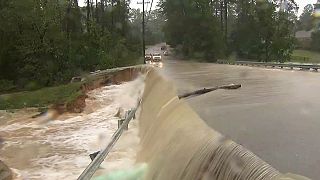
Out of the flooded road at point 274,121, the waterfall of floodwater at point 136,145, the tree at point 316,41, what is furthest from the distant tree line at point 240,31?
the flooded road at point 274,121

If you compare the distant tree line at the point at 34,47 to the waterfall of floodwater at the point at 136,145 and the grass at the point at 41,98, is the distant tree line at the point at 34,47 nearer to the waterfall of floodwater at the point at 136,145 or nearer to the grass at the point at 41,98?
the grass at the point at 41,98

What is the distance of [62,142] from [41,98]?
15.1m

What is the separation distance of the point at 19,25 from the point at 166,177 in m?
42.2

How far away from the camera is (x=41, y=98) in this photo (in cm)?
3350

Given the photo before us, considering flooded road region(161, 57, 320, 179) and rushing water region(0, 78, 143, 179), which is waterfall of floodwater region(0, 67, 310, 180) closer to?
rushing water region(0, 78, 143, 179)

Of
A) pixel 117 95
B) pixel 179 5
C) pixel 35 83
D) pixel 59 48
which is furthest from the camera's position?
pixel 179 5

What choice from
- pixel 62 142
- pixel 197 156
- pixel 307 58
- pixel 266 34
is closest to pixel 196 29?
pixel 266 34

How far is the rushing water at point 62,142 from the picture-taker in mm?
14578

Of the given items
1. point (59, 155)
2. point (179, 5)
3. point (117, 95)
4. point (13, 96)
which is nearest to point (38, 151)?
point (59, 155)

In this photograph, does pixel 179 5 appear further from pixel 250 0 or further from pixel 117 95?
pixel 117 95

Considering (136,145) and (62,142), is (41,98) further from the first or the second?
(136,145)

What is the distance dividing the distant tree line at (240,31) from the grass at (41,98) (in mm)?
36492

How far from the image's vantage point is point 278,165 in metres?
6.74

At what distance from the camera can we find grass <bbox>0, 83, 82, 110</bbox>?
31.9 meters
